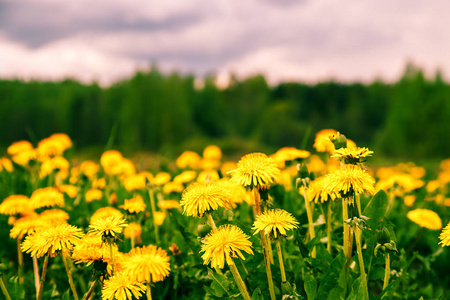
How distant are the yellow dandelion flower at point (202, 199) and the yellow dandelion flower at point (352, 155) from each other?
0.41 m

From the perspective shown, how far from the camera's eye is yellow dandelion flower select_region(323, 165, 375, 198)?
1164 millimetres

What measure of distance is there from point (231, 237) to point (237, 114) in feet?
173

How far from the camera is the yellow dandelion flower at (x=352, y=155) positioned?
4.13 ft

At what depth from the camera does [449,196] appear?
3691mm

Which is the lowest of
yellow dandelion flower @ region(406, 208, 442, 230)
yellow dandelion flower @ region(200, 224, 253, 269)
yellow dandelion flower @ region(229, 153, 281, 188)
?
yellow dandelion flower @ region(406, 208, 442, 230)

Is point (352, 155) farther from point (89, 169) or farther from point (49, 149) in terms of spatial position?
point (89, 169)

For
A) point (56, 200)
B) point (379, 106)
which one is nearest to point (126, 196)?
point (56, 200)

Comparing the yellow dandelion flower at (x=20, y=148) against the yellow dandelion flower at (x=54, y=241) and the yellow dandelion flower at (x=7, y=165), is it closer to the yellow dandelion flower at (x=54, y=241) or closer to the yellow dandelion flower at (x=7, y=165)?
the yellow dandelion flower at (x=7, y=165)

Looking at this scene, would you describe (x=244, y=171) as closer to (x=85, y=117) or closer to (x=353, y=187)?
(x=353, y=187)

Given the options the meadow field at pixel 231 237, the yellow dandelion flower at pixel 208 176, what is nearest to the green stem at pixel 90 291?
the meadow field at pixel 231 237

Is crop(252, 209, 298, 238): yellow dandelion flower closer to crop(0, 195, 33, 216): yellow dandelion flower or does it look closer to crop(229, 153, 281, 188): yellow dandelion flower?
crop(229, 153, 281, 188): yellow dandelion flower

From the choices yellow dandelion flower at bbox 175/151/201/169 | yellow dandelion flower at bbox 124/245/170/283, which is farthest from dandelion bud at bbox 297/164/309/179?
yellow dandelion flower at bbox 175/151/201/169

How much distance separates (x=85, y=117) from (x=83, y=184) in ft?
161

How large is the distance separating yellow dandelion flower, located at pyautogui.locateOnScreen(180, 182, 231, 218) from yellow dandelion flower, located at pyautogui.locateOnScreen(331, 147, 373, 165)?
0.41 meters
